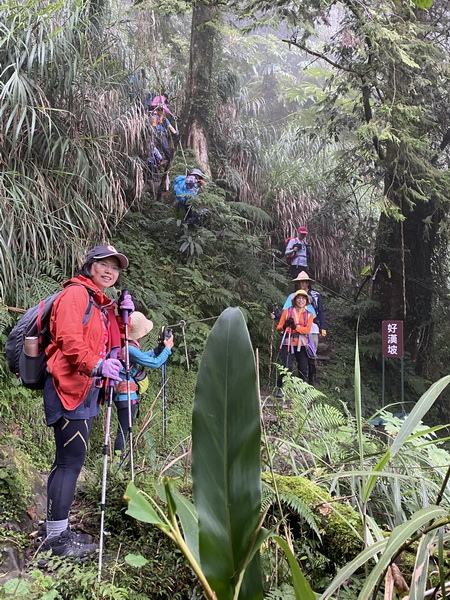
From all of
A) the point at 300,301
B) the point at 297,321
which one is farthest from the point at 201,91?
the point at 297,321


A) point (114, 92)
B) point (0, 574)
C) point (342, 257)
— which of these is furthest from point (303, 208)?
point (0, 574)

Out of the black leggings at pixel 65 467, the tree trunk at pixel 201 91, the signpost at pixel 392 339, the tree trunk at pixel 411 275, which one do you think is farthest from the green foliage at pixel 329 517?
the tree trunk at pixel 201 91

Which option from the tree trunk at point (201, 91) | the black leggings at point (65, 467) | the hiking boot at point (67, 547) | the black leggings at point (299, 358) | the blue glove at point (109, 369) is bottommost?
the black leggings at point (299, 358)

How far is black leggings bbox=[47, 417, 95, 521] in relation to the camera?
7.86 ft

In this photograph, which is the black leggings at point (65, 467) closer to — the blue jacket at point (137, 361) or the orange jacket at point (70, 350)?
the orange jacket at point (70, 350)

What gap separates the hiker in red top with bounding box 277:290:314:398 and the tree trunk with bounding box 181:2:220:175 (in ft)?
12.3

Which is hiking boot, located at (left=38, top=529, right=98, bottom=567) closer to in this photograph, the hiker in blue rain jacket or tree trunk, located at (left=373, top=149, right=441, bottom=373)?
the hiker in blue rain jacket

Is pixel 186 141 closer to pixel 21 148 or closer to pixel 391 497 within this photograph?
pixel 21 148

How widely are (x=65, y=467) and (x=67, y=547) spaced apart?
370 millimetres

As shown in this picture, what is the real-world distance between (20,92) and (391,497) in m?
4.47

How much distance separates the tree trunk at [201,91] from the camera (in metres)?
8.83

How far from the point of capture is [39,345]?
2488mm

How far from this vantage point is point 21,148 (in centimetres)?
483

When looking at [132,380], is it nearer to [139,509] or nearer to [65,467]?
[65,467]
